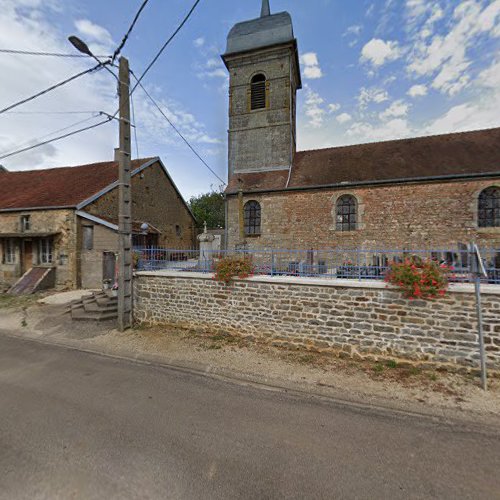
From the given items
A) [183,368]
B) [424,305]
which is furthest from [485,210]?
[183,368]

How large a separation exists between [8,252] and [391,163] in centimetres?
2053

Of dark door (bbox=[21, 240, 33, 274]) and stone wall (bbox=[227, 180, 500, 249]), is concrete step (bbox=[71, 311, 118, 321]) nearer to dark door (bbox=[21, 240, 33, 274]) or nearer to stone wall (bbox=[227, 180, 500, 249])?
stone wall (bbox=[227, 180, 500, 249])

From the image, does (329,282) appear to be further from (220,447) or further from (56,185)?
(56,185)

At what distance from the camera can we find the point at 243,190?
14742 millimetres

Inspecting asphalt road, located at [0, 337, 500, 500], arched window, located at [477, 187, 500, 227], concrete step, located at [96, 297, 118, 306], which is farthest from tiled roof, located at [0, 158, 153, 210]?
arched window, located at [477, 187, 500, 227]

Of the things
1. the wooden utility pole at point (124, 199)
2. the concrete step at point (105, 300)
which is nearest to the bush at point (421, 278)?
the wooden utility pole at point (124, 199)

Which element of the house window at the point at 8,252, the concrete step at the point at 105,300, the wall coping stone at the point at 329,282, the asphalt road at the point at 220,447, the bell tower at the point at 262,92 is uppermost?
the bell tower at the point at 262,92

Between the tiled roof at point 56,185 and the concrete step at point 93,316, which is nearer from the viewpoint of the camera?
the concrete step at point 93,316

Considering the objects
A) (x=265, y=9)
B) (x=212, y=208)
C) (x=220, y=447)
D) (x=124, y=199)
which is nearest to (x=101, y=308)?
(x=124, y=199)

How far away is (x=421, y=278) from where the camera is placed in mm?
4891

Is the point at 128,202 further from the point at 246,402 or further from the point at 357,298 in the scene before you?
the point at 357,298

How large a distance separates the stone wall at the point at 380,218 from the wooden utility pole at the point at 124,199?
329 inches

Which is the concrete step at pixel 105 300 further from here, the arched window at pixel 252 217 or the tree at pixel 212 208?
the tree at pixel 212 208

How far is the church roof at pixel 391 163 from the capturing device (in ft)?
39.6
